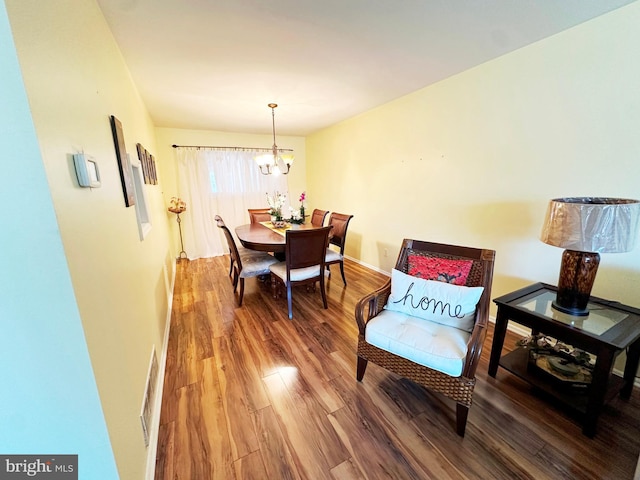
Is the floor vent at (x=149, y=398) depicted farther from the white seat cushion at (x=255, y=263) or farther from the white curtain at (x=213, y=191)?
the white curtain at (x=213, y=191)

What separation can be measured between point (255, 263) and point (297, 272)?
1.96ft

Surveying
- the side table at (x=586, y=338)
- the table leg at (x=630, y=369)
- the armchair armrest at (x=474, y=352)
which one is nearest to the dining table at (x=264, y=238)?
the armchair armrest at (x=474, y=352)

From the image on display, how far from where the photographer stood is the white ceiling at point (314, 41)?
1.49 meters

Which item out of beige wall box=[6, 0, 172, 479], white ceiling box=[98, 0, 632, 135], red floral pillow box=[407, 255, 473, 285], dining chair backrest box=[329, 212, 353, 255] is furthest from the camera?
dining chair backrest box=[329, 212, 353, 255]

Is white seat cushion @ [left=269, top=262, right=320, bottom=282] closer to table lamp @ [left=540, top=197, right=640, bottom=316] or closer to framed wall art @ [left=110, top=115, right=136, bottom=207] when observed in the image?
framed wall art @ [left=110, top=115, right=136, bottom=207]

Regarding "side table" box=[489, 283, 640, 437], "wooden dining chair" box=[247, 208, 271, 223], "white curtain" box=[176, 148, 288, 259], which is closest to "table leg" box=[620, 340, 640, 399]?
"side table" box=[489, 283, 640, 437]

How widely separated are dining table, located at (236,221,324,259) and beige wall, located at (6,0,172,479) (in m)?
1.23

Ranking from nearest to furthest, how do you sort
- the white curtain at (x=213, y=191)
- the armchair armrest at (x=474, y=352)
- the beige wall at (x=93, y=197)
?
the beige wall at (x=93, y=197)
the armchair armrest at (x=474, y=352)
the white curtain at (x=213, y=191)

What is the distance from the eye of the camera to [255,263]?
2947 mm

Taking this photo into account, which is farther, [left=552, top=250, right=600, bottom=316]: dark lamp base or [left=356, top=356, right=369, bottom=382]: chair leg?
[left=356, top=356, right=369, bottom=382]: chair leg

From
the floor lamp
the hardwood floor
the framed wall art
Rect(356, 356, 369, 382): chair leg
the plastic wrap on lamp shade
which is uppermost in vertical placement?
the framed wall art

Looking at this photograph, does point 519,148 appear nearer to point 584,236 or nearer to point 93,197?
point 584,236

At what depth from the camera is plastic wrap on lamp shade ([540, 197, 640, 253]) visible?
1.33m

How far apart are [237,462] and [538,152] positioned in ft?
9.49
